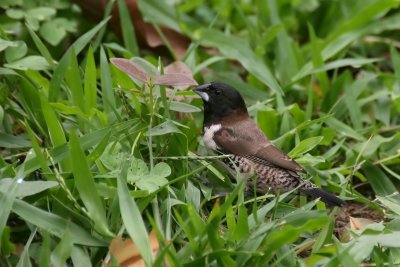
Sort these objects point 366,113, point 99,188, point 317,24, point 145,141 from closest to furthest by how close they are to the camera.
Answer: point 99,188
point 145,141
point 366,113
point 317,24

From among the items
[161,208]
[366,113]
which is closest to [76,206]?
[161,208]

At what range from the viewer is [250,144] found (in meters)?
4.13

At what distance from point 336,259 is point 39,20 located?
2473 millimetres

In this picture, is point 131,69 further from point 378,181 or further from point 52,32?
point 378,181

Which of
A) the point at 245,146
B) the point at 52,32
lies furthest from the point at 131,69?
the point at 52,32

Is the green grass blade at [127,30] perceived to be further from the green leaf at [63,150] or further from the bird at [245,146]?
the green leaf at [63,150]

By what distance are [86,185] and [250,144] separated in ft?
3.85

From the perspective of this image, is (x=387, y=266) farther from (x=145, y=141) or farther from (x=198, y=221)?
(x=145, y=141)

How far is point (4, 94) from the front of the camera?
4.02 meters

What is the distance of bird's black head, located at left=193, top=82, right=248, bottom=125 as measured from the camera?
14.3 feet

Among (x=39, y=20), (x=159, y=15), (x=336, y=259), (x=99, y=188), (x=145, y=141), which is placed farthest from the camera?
(x=159, y=15)

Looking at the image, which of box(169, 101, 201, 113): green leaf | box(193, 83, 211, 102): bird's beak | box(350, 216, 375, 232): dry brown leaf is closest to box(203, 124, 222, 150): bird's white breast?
box(193, 83, 211, 102): bird's beak

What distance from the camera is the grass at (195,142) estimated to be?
3182 mm

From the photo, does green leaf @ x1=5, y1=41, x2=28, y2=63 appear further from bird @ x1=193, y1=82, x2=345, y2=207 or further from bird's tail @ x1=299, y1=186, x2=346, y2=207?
bird's tail @ x1=299, y1=186, x2=346, y2=207
